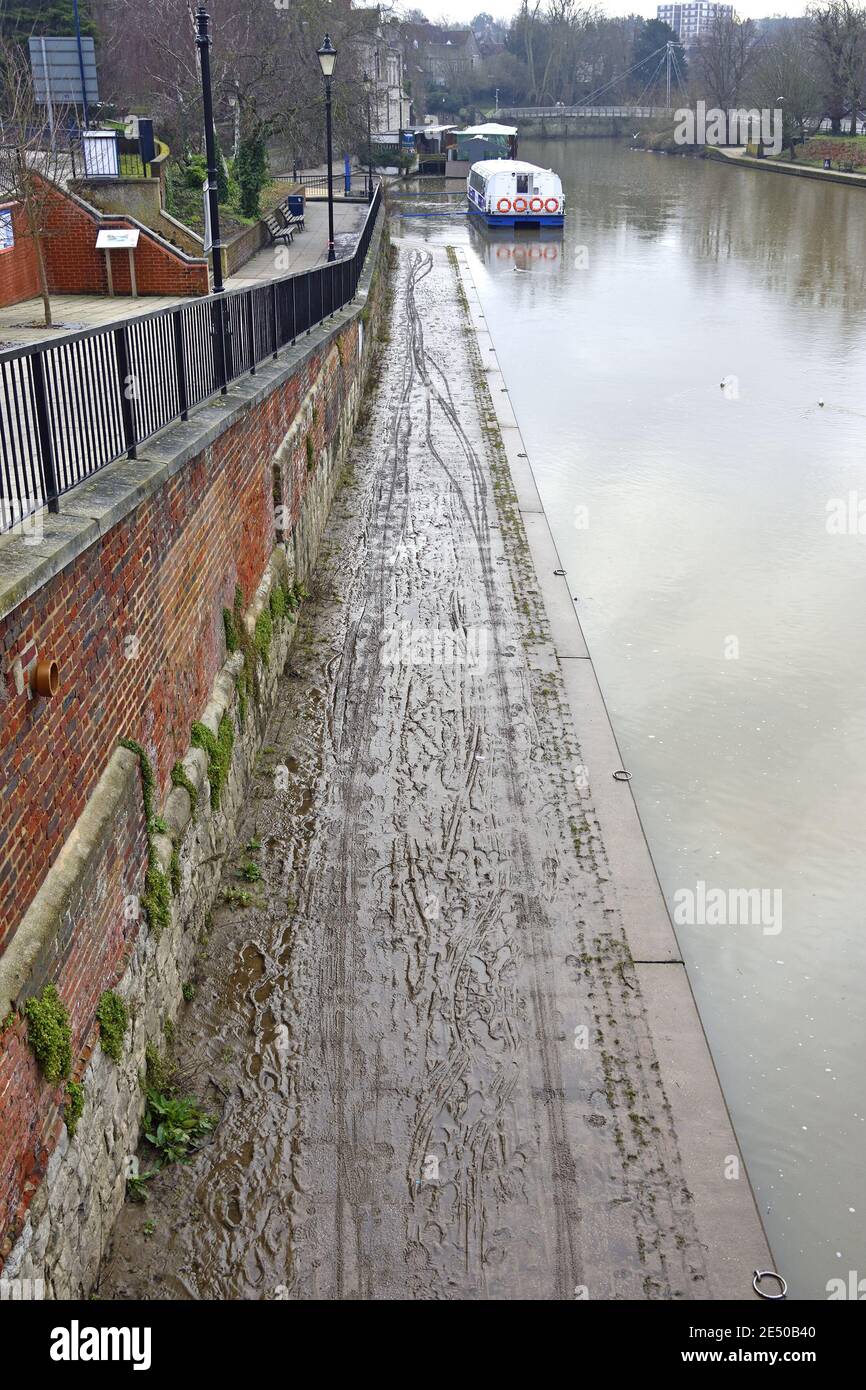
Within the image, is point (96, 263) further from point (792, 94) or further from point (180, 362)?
point (792, 94)

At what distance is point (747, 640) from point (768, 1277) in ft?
22.7

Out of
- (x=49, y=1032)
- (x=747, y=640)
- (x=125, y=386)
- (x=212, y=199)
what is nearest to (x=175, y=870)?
(x=49, y=1032)

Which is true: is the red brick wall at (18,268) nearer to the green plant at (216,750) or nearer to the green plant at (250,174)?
the green plant at (250,174)

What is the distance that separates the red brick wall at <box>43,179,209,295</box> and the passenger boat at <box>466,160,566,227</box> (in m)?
25.9

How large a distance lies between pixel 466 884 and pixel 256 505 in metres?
3.75

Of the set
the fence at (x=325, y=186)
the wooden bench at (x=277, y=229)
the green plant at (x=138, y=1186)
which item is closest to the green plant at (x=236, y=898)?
the green plant at (x=138, y=1186)

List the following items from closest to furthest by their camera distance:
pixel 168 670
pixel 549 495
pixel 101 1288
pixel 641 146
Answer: pixel 101 1288 < pixel 168 670 < pixel 549 495 < pixel 641 146

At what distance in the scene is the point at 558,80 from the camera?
139 metres

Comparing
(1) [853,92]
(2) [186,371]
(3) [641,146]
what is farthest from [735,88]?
(2) [186,371]

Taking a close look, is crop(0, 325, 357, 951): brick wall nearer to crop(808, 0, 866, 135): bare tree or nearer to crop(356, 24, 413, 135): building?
crop(356, 24, 413, 135): building

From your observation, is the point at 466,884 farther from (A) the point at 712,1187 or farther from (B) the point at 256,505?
(B) the point at 256,505

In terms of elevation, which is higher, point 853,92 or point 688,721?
point 853,92

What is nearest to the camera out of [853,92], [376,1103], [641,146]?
[376,1103]

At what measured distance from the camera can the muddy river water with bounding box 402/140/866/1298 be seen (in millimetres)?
6219
